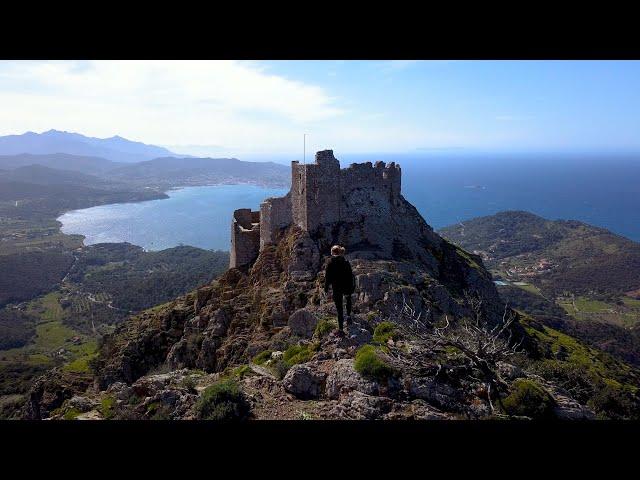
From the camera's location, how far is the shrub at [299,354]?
35.5 ft

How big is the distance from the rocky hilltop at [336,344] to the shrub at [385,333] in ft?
0.12

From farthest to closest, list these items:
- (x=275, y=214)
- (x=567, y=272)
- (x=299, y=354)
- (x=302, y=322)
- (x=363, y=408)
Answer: (x=567, y=272)
(x=275, y=214)
(x=302, y=322)
(x=299, y=354)
(x=363, y=408)

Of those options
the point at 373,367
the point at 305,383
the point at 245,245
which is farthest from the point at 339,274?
the point at 245,245

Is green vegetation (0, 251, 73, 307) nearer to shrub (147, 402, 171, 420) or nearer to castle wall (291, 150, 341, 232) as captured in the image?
castle wall (291, 150, 341, 232)

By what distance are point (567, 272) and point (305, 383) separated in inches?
3609

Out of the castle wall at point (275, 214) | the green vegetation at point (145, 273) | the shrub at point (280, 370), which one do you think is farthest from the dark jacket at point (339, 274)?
the green vegetation at point (145, 273)

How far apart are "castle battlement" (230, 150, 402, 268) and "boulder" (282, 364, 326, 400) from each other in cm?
988

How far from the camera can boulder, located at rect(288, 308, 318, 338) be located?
15391 millimetres

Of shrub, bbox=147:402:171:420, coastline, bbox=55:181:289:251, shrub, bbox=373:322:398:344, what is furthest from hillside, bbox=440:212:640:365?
coastline, bbox=55:181:289:251

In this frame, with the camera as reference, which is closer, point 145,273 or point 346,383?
point 346,383

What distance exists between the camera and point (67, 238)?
131 meters

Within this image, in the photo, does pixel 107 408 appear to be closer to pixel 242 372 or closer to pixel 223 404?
pixel 242 372

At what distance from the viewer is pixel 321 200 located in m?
18.6
